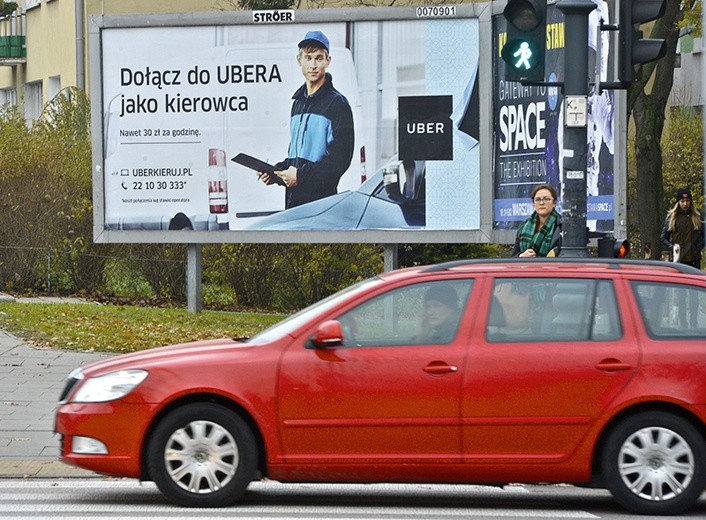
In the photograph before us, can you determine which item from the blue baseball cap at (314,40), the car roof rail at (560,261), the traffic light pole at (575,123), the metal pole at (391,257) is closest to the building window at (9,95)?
the blue baseball cap at (314,40)

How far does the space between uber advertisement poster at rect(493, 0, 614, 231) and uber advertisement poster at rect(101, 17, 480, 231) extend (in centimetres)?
34

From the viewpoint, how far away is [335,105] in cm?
1969

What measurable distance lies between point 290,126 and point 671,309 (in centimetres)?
1135

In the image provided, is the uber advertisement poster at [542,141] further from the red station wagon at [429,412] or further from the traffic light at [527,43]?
the red station wagon at [429,412]

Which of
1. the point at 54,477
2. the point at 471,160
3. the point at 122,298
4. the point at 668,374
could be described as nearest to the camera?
the point at 668,374

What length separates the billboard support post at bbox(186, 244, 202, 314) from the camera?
21016mm

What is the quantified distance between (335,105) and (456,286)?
10962 millimetres

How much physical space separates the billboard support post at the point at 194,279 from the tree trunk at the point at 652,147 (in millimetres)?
7602

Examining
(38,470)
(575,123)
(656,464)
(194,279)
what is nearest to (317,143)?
(194,279)

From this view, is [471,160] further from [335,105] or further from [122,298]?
[122,298]

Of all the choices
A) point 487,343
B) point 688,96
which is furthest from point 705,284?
point 688,96

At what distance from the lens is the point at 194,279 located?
21203mm

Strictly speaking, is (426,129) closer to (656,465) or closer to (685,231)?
(685,231)

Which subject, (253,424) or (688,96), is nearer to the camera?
(253,424)
